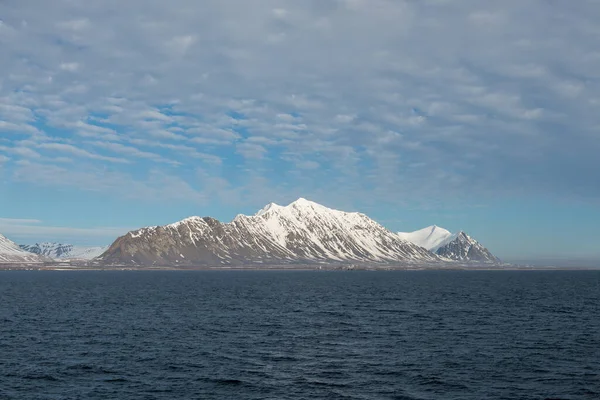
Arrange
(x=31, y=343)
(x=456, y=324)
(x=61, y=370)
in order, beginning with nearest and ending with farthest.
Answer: (x=61, y=370) → (x=31, y=343) → (x=456, y=324)

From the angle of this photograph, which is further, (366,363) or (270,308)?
(270,308)

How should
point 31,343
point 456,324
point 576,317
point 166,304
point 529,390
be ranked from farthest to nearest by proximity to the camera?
1. point 166,304
2. point 576,317
3. point 456,324
4. point 31,343
5. point 529,390

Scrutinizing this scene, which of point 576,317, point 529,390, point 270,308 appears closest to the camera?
point 529,390

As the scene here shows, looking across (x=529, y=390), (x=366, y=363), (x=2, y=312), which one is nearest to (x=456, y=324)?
(x=366, y=363)

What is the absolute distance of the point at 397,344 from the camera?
8125cm

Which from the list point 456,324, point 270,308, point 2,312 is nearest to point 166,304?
point 270,308

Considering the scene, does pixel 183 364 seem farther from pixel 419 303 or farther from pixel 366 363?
pixel 419 303

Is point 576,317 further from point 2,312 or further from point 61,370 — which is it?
point 2,312

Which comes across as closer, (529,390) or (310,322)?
(529,390)

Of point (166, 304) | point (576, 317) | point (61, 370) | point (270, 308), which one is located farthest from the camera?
point (166, 304)

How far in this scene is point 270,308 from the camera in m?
138

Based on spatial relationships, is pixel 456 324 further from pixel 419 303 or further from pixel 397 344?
pixel 419 303

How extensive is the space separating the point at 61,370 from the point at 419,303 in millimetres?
107395

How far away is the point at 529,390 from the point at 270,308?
8860 centimetres
